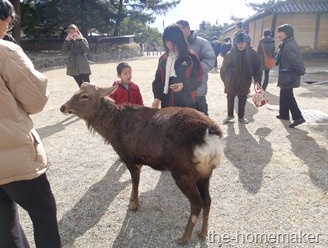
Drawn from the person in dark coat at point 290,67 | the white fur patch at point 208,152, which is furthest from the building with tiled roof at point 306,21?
the white fur patch at point 208,152

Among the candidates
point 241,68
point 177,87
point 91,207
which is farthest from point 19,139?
point 241,68

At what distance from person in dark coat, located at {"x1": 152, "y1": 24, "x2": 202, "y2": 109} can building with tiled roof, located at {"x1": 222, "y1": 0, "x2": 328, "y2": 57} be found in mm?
14444

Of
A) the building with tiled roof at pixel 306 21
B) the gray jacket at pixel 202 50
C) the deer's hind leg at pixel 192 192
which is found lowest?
the deer's hind leg at pixel 192 192

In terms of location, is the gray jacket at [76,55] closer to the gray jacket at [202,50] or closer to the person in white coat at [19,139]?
the gray jacket at [202,50]

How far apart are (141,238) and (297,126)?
453cm

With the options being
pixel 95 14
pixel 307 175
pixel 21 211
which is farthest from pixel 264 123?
pixel 95 14

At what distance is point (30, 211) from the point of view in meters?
1.95

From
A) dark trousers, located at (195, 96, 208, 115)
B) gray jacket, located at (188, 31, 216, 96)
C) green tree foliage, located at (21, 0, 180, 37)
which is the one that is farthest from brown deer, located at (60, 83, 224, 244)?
green tree foliage, located at (21, 0, 180, 37)

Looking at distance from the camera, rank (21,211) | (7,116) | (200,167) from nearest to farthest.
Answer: (7,116), (200,167), (21,211)

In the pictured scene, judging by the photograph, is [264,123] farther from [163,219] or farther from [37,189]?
[37,189]

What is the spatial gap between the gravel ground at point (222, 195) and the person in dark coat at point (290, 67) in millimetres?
495

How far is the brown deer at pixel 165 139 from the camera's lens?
248cm

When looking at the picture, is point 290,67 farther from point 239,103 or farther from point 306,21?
point 306,21

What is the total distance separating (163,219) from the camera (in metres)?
3.02
